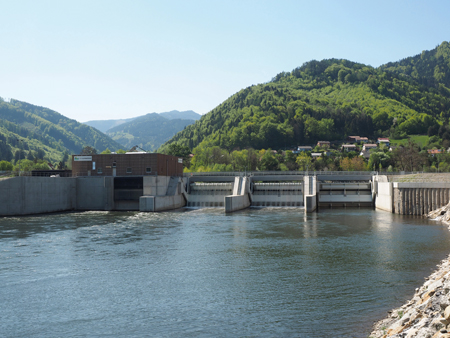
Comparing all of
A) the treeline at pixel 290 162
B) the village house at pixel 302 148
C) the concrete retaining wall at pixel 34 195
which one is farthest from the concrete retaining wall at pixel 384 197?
the village house at pixel 302 148

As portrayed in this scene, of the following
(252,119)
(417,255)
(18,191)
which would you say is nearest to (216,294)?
(417,255)

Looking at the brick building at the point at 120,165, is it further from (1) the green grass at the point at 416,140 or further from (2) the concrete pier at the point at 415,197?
(1) the green grass at the point at 416,140

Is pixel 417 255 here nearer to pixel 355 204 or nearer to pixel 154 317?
pixel 154 317

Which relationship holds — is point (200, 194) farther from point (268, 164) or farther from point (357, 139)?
point (357, 139)

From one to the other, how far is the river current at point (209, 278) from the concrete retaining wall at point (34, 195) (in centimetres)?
1182

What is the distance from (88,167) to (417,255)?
50403mm

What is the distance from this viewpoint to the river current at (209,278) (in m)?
14.9

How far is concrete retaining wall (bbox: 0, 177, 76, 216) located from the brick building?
4172mm

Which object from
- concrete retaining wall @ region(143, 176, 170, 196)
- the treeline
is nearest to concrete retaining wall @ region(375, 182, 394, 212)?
concrete retaining wall @ region(143, 176, 170, 196)

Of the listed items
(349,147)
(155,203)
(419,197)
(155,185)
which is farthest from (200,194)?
(349,147)

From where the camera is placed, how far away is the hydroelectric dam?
50188 mm

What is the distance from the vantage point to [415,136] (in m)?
192

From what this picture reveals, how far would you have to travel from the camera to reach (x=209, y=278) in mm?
21484

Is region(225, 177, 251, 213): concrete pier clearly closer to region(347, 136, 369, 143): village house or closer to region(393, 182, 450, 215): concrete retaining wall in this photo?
region(393, 182, 450, 215): concrete retaining wall
